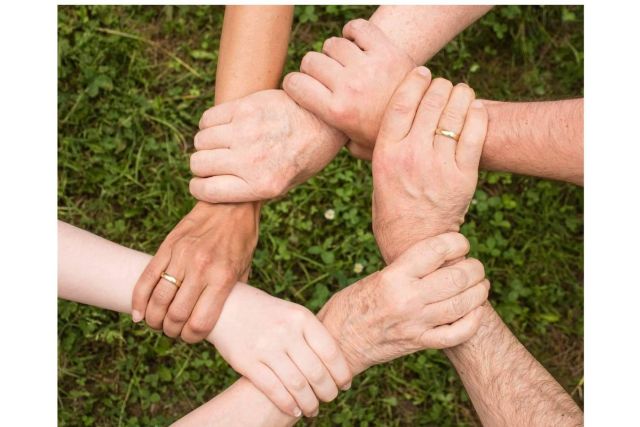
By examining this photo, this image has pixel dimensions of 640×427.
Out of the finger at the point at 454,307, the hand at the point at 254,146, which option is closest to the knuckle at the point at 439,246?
the finger at the point at 454,307

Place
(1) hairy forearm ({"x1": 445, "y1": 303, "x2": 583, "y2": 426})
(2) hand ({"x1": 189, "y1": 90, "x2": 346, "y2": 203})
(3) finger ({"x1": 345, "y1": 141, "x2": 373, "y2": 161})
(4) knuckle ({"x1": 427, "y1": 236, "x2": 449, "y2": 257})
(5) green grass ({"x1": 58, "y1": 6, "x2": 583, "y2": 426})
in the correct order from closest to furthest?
1. (1) hairy forearm ({"x1": 445, "y1": 303, "x2": 583, "y2": 426})
2. (4) knuckle ({"x1": 427, "y1": 236, "x2": 449, "y2": 257})
3. (2) hand ({"x1": 189, "y1": 90, "x2": 346, "y2": 203})
4. (3) finger ({"x1": 345, "y1": 141, "x2": 373, "y2": 161})
5. (5) green grass ({"x1": 58, "y1": 6, "x2": 583, "y2": 426})

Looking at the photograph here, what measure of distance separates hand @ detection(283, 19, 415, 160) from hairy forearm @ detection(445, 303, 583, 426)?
794mm

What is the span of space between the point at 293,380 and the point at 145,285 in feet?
1.95

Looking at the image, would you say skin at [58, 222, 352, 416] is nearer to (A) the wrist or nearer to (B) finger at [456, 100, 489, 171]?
(A) the wrist

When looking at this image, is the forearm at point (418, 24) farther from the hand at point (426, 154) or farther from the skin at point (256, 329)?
the skin at point (256, 329)

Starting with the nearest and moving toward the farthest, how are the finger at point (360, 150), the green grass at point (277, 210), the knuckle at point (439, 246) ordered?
the knuckle at point (439, 246)
the finger at point (360, 150)
the green grass at point (277, 210)

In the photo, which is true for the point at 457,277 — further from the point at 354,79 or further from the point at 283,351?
the point at 354,79

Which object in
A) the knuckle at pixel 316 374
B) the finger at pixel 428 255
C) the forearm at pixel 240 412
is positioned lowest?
the forearm at pixel 240 412

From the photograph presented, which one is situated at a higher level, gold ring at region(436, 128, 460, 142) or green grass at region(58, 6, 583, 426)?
gold ring at region(436, 128, 460, 142)

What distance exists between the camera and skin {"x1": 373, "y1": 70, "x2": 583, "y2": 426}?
2234 mm

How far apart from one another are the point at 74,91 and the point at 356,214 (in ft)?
5.18

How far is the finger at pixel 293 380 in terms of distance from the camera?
2260 mm

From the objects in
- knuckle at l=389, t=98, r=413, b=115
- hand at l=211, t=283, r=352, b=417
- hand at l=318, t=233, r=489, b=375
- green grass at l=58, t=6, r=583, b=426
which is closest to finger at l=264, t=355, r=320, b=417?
hand at l=211, t=283, r=352, b=417

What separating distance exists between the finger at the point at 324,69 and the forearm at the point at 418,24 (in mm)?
257
